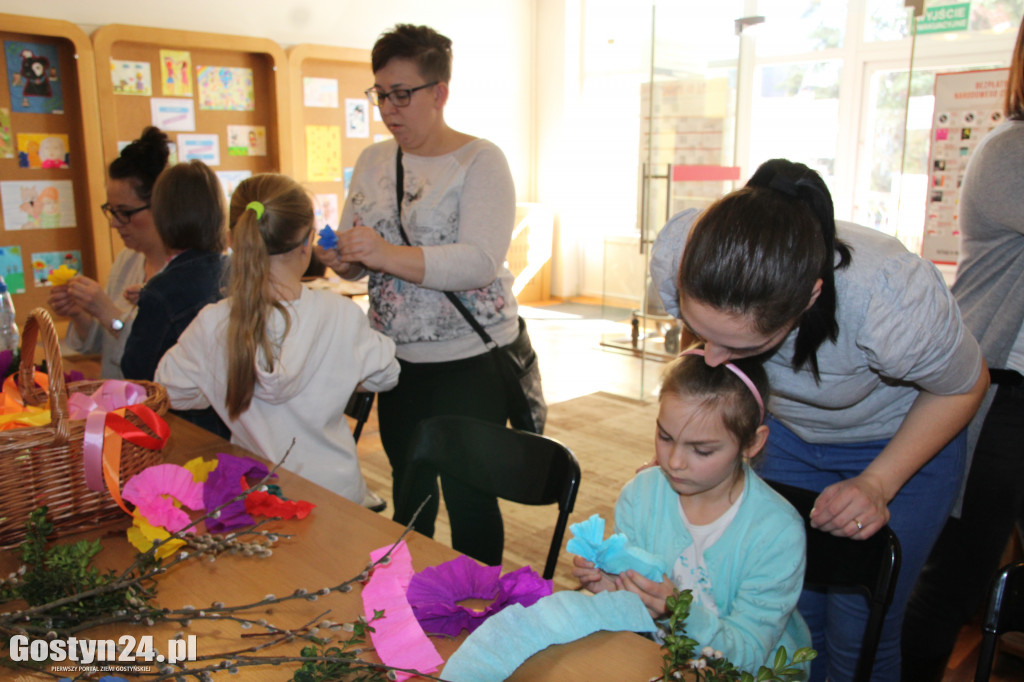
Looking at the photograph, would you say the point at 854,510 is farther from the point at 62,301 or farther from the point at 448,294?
the point at 62,301

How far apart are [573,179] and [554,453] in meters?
6.94

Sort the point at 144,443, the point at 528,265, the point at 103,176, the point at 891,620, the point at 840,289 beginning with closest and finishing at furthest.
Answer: the point at 840,289 < the point at 144,443 < the point at 891,620 < the point at 103,176 < the point at 528,265

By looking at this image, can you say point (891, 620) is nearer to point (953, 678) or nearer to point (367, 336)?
point (953, 678)

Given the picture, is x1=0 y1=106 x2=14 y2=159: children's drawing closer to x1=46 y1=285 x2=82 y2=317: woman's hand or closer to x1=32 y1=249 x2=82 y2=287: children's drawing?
x1=32 y1=249 x2=82 y2=287: children's drawing

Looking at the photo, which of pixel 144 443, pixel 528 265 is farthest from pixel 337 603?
pixel 528 265

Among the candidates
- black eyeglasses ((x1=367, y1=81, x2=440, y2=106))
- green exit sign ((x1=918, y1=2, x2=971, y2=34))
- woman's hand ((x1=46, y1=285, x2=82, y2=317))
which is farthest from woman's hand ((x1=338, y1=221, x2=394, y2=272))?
green exit sign ((x1=918, y1=2, x2=971, y2=34))

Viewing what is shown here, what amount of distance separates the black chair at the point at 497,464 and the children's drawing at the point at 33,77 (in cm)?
433

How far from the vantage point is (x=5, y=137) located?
449 cm

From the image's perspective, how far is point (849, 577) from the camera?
1.22 m

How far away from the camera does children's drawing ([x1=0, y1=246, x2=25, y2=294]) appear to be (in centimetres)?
457

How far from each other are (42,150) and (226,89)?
4.28 feet

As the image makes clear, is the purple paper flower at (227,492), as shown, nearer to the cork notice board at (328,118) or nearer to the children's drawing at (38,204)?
the children's drawing at (38,204)

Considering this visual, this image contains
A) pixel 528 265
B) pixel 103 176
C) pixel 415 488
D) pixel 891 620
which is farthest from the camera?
pixel 528 265

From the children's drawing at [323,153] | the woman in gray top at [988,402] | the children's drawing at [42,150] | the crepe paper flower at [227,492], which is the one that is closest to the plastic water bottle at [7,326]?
the crepe paper flower at [227,492]
